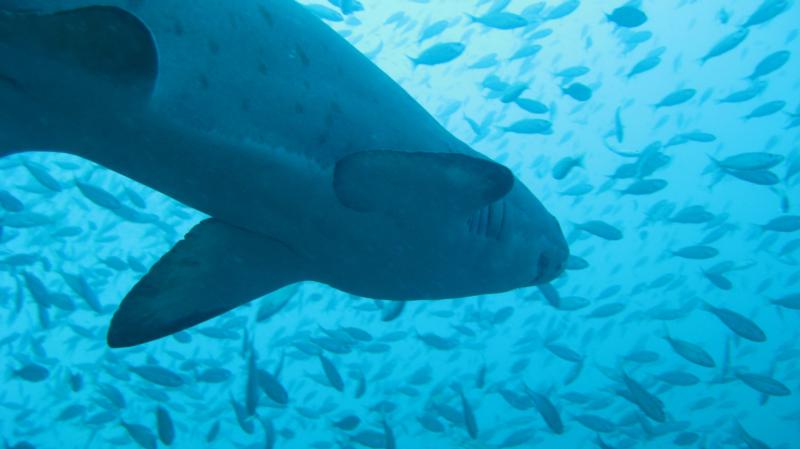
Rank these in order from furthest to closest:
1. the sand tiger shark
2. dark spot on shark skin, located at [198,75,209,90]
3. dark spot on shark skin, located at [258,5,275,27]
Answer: dark spot on shark skin, located at [258,5,275,27], dark spot on shark skin, located at [198,75,209,90], the sand tiger shark

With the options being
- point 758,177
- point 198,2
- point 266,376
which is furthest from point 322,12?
point 198,2

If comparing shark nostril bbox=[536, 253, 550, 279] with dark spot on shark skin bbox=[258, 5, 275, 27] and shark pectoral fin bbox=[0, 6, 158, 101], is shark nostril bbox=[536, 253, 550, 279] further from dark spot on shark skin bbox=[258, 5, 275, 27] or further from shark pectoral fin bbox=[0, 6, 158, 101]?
shark pectoral fin bbox=[0, 6, 158, 101]

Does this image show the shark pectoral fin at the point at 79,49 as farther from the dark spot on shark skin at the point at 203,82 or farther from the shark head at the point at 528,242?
the shark head at the point at 528,242

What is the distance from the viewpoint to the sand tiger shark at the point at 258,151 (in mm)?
1629

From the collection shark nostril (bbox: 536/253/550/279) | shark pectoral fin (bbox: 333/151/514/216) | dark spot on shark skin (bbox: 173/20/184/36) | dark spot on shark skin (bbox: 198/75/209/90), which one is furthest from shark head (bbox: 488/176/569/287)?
dark spot on shark skin (bbox: 173/20/184/36)

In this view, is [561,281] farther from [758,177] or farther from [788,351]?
[758,177]

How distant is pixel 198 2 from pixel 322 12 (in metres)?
8.09

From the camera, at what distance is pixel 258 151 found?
1895 millimetres

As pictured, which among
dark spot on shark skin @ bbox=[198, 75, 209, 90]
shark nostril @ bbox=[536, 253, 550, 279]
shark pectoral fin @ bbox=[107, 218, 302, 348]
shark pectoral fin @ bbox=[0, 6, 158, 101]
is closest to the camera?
shark pectoral fin @ bbox=[0, 6, 158, 101]

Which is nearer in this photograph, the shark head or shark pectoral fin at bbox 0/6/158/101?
shark pectoral fin at bbox 0/6/158/101

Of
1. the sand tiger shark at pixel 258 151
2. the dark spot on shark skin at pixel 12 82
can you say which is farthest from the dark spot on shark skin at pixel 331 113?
the dark spot on shark skin at pixel 12 82

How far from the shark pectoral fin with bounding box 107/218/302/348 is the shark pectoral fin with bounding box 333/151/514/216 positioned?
0.59 metres

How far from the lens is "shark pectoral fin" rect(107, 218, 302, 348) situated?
2.41m

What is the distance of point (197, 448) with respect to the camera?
25688 millimetres
